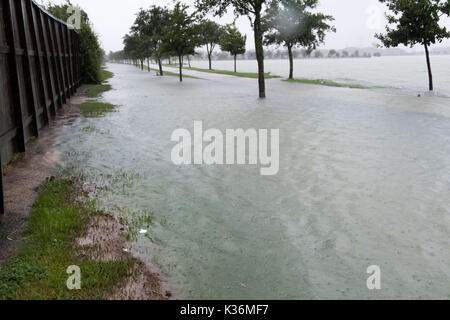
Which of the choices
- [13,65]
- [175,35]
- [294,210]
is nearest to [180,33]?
[175,35]

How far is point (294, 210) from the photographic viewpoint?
587 cm

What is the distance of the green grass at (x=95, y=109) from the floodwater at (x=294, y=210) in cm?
334

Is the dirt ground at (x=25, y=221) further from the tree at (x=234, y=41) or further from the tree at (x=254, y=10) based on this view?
the tree at (x=234, y=41)

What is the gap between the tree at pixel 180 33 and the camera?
3522 centimetres

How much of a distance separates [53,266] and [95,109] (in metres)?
13.3

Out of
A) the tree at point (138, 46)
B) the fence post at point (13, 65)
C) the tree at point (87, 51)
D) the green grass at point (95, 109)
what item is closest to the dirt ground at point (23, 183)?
the fence post at point (13, 65)

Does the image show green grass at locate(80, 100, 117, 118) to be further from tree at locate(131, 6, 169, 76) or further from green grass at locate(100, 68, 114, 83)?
tree at locate(131, 6, 169, 76)

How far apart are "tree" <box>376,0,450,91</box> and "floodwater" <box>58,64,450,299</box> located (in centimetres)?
1433

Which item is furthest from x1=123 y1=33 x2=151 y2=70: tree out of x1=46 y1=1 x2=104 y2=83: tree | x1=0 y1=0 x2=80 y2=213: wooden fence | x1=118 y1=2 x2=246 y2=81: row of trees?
x1=0 y1=0 x2=80 y2=213: wooden fence

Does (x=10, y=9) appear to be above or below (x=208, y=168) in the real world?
above

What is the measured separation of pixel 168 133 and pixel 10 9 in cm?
513

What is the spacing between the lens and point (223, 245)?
477cm
